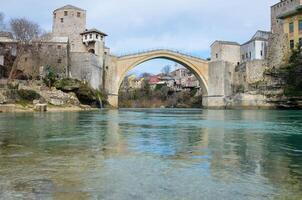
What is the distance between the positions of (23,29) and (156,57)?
2422 centimetres

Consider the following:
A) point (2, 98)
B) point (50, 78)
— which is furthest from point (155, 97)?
point (2, 98)

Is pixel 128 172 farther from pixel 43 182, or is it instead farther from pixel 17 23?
pixel 17 23

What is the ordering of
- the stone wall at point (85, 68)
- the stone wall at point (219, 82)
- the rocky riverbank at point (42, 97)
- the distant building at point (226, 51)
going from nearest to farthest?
the rocky riverbank at point (42, 97)
the stone wall at point (85, 68)
the stone wall at point (219, 82)
the distant building at point (226, 51)

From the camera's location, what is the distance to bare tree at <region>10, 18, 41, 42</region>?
43438mm

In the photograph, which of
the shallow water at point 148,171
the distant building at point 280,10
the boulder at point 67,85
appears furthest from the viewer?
the distant building at point 280,10

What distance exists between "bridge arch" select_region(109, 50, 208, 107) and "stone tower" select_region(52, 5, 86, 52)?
6659 millimetres

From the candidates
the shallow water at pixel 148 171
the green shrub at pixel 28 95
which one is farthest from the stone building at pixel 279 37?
the shallow water at pixel 148 171

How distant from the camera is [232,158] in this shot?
8695 mm

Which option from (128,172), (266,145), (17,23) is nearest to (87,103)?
(17,23)

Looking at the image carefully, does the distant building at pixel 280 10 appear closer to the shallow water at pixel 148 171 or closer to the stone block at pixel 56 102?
the stone block at pixel 56 102

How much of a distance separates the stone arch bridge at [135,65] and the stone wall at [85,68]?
4.55 meters

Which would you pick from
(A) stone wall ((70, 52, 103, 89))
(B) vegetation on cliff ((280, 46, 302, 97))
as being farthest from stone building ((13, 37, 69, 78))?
(B) vegetation on cliff ((280, 46, 302, 97))

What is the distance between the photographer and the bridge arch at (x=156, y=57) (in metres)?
57.8

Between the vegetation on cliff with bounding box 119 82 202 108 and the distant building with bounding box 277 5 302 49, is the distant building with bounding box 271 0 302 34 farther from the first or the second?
the vegetation on cliff with bounding box 119 82 202 108
